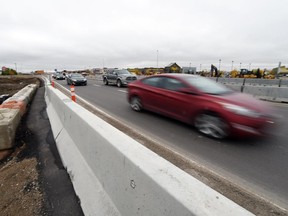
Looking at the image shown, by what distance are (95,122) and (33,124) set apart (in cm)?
421

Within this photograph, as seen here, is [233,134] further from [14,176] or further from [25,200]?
[14,176]

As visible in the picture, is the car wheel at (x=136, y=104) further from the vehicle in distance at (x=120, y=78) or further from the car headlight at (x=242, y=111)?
the vehicle in distance at (x=120, y=78)

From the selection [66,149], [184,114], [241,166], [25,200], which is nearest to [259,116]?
[241,166]

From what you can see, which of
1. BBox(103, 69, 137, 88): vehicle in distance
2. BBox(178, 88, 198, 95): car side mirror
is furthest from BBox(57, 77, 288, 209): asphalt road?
BBox(103, 69, 137, 88): vehicle in distance

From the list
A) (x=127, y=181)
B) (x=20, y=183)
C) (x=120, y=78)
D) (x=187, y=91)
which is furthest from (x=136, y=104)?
(x=120, y=78)

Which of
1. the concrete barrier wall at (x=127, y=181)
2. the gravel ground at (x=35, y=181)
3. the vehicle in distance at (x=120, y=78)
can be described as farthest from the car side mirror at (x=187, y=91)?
the vehicle in distance at (x=120, y=78)

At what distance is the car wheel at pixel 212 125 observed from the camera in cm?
425

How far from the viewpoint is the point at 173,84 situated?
5613mm

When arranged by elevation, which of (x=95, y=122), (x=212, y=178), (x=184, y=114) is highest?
(x=95, y=122)

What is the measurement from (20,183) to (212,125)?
164 inches

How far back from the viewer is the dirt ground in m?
2.48

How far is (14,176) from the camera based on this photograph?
127 inches

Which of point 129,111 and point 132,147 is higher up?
point 132,147

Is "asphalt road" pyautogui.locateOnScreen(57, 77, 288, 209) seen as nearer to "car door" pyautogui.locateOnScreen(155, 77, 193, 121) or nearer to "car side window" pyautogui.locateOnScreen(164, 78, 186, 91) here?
"car door" pyautogui.locateOnScreen(155, 77, 193, 121)
